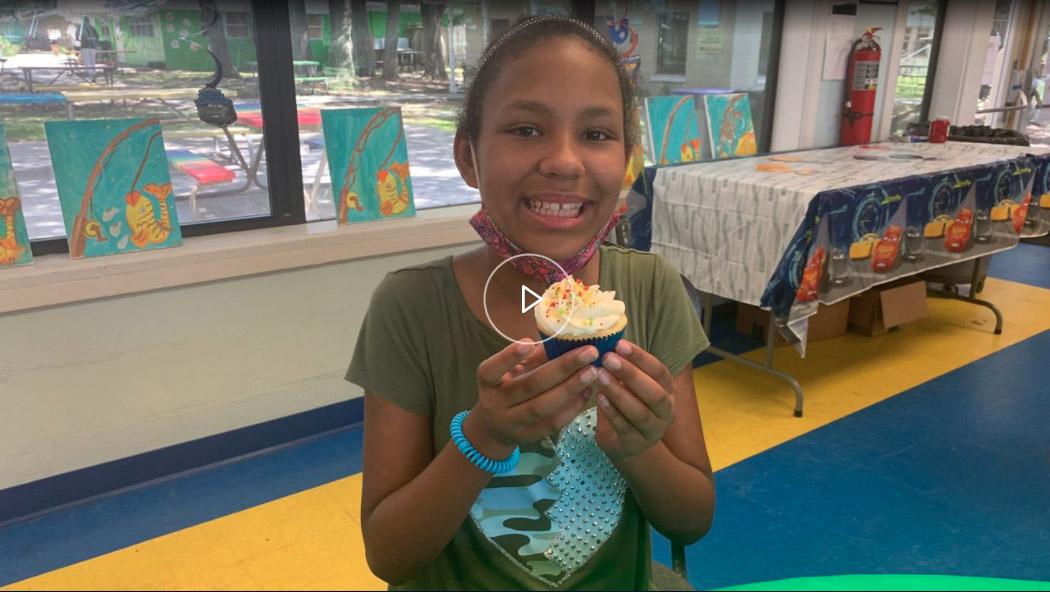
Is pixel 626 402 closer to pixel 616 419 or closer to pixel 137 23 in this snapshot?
Answer: pixel 616 419

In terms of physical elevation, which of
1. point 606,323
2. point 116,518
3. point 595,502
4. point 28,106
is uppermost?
point 28,106

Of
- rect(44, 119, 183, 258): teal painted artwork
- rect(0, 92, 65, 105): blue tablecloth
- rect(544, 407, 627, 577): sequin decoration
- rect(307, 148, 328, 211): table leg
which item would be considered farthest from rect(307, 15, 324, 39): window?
rect(544, 407, 627, 577): sequin decoration

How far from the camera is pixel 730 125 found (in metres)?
4.05

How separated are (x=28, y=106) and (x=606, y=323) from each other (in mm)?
2468

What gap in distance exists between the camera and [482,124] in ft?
3.43

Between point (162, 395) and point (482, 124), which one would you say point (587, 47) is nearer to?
point (482, 124)

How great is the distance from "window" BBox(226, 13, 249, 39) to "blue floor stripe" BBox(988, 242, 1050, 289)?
16.9ft

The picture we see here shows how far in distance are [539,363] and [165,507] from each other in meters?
2.15

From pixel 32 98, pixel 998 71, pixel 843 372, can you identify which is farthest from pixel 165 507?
pixel 998 71

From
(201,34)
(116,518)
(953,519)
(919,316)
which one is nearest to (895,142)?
(919,316)

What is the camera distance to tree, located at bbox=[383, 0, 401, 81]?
3.14 metres

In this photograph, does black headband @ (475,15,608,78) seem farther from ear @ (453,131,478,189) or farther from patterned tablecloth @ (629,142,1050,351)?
patterned tablecloth @ (629,142,1050,351)

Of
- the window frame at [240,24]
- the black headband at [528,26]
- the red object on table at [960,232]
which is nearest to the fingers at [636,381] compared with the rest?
the black headband at [528,26]

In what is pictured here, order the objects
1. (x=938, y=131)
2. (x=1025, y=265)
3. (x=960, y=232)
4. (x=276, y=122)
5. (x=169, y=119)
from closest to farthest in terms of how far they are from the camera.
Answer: (x=169, y=119) → (x=276, y=122) → (x=960, y=232) → (x=938, y=131) → (x=1025, y=265)
